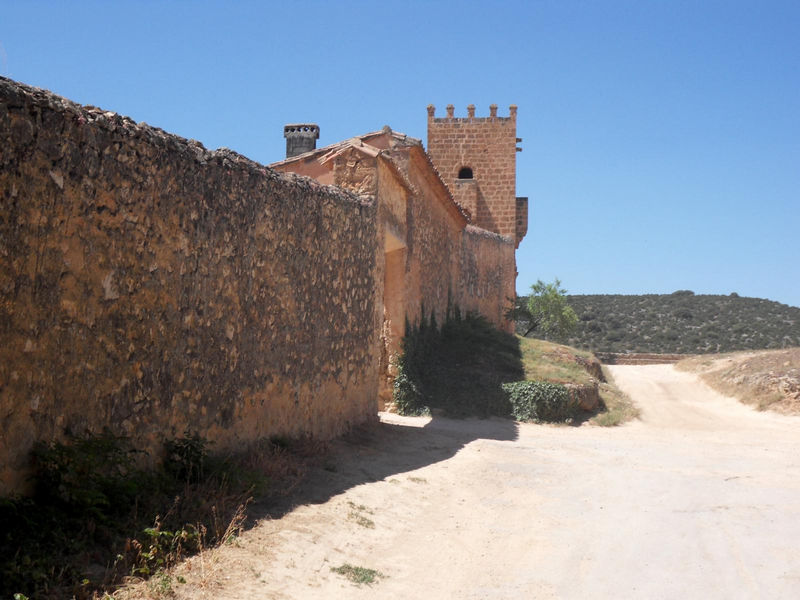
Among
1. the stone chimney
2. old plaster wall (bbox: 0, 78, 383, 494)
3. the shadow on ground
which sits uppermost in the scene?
the stone chimney

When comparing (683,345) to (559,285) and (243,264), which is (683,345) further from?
(243,264)

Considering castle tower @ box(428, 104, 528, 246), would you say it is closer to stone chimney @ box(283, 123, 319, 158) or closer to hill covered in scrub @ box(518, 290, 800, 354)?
stone chimney @ box(283, 123, 319, 158)

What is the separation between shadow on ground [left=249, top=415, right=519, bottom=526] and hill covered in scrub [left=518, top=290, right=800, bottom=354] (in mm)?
37587

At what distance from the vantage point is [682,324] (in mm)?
57469

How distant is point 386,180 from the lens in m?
12.0

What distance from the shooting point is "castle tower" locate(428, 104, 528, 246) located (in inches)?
1193

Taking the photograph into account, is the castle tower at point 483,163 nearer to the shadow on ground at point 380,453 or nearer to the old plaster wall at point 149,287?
the shadow on ground at point 380,453

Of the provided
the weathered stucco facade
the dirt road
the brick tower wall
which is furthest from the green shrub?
the brick tower wall

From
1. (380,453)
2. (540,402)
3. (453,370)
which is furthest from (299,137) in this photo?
(380,453)

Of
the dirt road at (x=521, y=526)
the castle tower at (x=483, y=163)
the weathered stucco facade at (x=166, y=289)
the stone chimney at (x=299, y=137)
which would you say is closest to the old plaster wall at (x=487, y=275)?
the castle tower at (x=483, y=163)

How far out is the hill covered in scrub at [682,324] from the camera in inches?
2041

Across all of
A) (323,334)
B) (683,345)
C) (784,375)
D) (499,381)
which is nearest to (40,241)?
(323,334)

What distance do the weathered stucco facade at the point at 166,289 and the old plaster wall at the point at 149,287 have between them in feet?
0.04

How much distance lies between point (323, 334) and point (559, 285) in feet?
88.9
